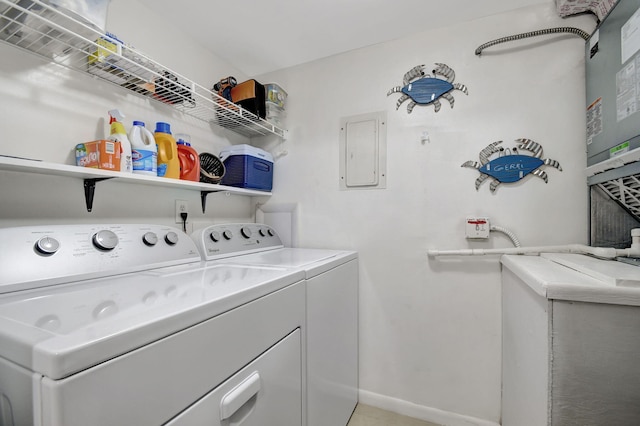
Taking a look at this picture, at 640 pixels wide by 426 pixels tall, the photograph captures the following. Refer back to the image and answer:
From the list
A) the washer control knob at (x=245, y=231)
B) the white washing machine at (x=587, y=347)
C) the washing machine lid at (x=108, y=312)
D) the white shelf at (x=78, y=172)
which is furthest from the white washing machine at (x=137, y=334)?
the white washing machine at (x=587, y=347)

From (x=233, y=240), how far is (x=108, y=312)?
40.2 inches

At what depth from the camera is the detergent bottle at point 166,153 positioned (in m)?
1.34

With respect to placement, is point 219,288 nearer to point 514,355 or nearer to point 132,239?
point 132,239

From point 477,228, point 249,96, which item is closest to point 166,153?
point 249,96

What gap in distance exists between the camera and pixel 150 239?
118 centimetres

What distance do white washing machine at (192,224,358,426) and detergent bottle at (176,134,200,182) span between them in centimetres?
30

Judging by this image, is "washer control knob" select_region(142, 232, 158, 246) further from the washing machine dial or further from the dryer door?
the dryer door

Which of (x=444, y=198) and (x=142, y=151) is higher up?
(x=142, y=151)

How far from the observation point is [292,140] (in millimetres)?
2055

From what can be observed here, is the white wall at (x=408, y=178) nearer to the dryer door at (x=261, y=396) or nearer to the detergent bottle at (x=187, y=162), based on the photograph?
the detergent bottle at (x=187, y=162)

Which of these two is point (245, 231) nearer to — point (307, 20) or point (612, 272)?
point (307, 20)

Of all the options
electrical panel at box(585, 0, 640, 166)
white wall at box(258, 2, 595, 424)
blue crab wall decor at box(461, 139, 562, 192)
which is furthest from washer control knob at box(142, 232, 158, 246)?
electrical panel at box(585, 0, 640, 166)

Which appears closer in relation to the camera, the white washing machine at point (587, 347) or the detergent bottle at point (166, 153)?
the white washing machine at point (587, 347)

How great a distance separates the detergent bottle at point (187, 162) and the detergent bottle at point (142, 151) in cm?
19
